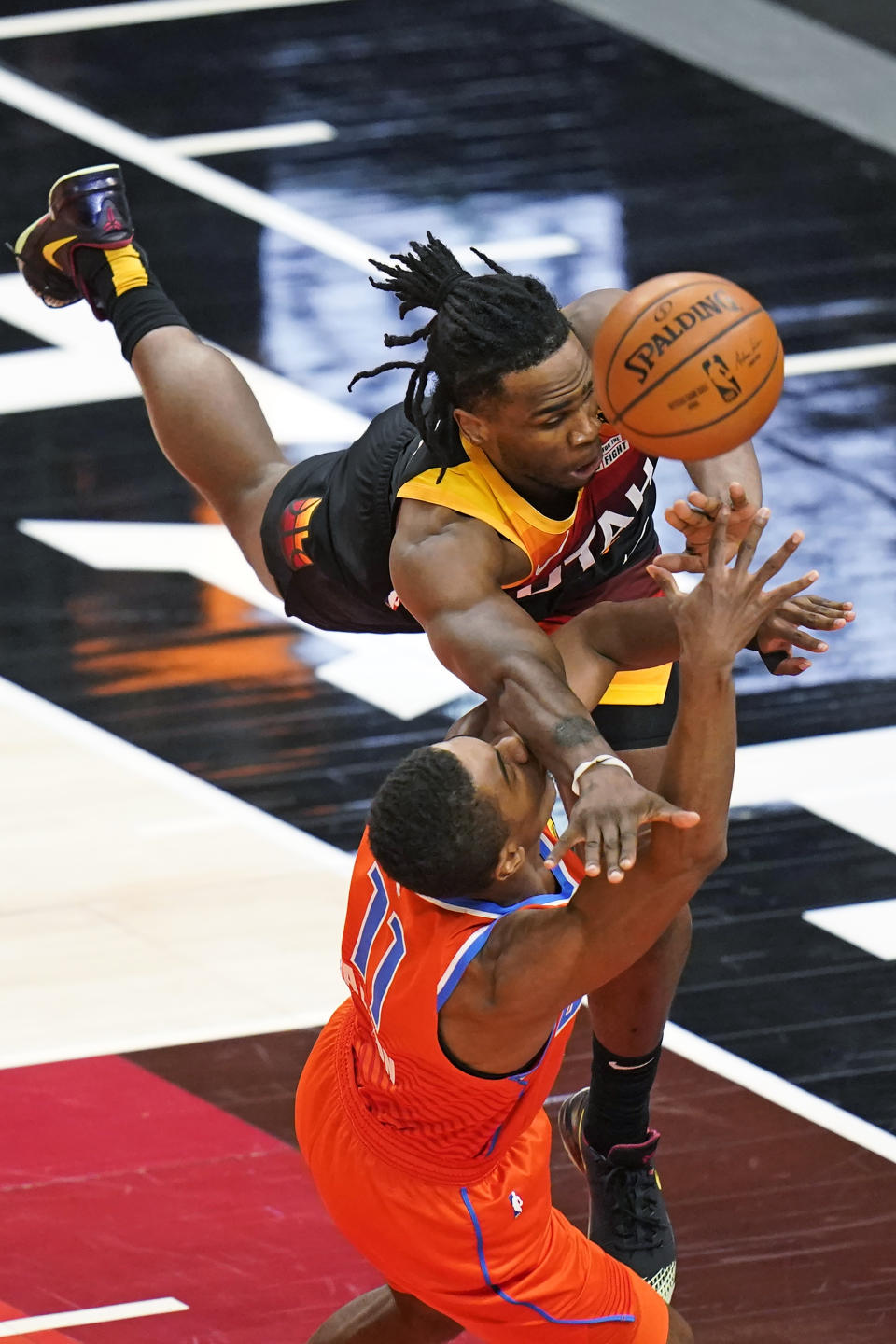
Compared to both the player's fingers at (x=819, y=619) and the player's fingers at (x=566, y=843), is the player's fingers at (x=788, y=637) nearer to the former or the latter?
the player's fingers at (x=819, y=619)

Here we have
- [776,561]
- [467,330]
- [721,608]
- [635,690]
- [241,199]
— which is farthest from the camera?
[241,199]

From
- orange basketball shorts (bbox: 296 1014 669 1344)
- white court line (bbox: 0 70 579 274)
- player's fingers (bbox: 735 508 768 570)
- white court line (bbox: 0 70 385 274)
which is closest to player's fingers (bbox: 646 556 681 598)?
player's fingers (bbox: 735 508 768 570)

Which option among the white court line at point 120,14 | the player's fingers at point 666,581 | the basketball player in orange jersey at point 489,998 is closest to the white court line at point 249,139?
the white court line at point 120,14

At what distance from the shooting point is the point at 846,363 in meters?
8.06

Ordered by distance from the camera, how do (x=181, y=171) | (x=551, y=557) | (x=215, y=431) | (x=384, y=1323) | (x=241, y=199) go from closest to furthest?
(x=384, y=1323)
(x=551, y=557)
(x=215, y=431)
(x=241, y=199)
(x=181, y=171)

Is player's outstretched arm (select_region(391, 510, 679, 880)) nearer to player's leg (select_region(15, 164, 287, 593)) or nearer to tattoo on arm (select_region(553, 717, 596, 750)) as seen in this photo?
tattoo on arm (select_region(553, 717, 596, 750))

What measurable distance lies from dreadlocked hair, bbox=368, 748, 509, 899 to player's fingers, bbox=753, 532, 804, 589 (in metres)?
0.60

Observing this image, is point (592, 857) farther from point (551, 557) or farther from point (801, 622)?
point (551, 557)

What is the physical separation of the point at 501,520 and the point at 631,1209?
59.4 inches

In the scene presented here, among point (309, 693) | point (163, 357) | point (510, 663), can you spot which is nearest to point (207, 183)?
point (309, 693)

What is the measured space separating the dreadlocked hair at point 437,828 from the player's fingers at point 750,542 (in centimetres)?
60

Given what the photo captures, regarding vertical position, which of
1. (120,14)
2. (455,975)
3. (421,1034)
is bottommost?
(421,1034)

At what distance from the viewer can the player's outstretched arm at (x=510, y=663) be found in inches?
140

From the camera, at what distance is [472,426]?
4.36m
